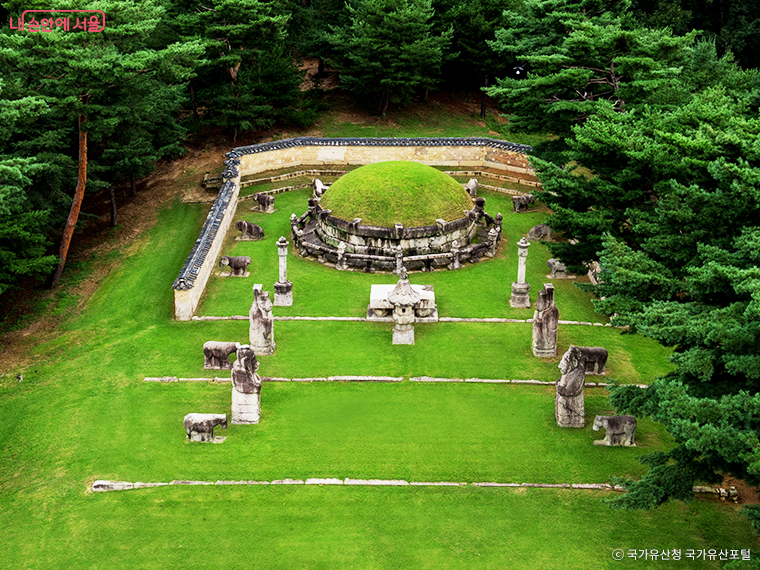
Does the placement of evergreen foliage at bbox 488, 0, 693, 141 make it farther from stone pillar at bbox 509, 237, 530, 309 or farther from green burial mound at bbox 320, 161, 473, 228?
stone pillar at bbox 509, 237, 530, 309

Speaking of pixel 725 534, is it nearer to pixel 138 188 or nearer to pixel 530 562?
pixel 530 562

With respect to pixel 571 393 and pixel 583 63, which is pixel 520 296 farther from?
pixel 583 63

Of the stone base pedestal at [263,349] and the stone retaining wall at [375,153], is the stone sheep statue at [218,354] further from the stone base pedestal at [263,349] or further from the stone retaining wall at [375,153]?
the stone retaining wall at [375,153]

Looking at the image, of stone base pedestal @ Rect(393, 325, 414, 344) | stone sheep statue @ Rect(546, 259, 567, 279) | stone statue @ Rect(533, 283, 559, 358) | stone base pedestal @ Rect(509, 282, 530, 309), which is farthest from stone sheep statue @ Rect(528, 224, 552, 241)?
stone base pedestal @ Rect(393, 325, 414, 344)

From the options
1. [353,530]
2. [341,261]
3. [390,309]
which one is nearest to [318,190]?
[341,261]

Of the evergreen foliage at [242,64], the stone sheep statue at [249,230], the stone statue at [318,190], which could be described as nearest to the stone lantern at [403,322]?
the stone sheep statue at [249,230]

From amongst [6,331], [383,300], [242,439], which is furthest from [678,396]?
[6,331]
